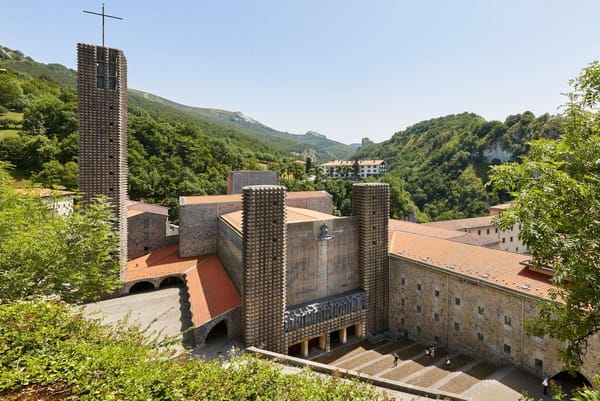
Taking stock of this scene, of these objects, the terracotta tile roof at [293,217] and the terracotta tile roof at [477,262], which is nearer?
the terracotta tile roof at [477,262]

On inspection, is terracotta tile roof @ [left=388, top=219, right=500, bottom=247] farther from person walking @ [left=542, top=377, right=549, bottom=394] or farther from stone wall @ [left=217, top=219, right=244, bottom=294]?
person walking @ [left=542, top=377, right=549, bottom=394]

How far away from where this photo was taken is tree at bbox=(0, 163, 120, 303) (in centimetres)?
1280

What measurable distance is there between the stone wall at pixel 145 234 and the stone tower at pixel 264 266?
18269 millimetres

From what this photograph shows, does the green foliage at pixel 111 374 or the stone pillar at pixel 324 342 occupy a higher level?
the green foliage at pixel 111 374

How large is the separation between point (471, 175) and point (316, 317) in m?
91.8

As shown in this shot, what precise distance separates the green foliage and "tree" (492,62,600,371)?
5595 millimetres

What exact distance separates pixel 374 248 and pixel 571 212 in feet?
54.3

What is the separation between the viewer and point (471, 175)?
307 feet

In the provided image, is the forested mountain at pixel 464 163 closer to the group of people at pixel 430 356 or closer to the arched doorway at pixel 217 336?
the group of people at pixel 430 356

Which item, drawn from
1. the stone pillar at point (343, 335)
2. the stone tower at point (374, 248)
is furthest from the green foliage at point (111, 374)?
the stone tower at point (374, 248)

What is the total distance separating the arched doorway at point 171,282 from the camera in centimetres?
2878

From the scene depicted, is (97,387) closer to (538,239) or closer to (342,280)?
(538,239)

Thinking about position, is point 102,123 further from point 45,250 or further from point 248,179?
point 248,179

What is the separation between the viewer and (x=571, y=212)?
740 cm
